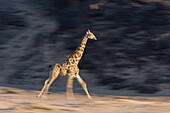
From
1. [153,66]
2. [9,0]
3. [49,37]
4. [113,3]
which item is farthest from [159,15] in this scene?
[9,0]

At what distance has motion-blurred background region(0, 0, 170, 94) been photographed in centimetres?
1627

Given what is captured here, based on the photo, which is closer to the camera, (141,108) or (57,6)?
(141,108)

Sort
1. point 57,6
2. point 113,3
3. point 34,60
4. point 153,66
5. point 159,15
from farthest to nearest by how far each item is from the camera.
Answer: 1. point 57,6
2. point 113,3
3. point 159,15
4. point 34,60
5. point 153,66

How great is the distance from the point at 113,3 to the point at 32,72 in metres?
7.58

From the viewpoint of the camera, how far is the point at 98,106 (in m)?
8.86

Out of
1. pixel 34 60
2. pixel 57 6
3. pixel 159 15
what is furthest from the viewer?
pixel 57 6

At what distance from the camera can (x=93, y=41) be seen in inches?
786

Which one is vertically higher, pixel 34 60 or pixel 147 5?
pixel 147 5

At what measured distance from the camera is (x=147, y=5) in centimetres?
2152

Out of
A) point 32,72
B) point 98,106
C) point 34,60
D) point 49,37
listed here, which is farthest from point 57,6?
point 98,106

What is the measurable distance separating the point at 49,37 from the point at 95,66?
16.7 feet

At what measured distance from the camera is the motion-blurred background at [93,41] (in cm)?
1627

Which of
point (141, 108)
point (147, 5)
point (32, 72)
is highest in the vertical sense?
→ point (147, 5)

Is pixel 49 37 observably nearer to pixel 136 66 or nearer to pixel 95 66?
pixel 95 66
